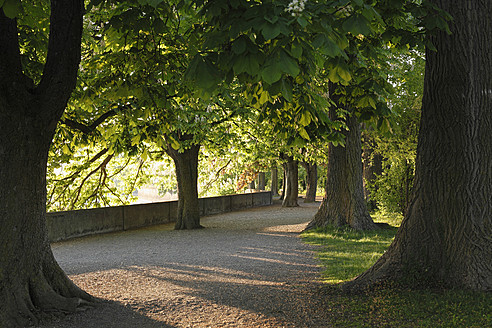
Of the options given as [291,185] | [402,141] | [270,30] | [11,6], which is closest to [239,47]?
[270,30]

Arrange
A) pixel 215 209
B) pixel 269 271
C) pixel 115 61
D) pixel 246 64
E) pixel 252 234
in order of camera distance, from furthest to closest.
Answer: pixel 215 209 → pixel 252 234 → pixel 269 271 → pixel 115 61 → pixel 246 64

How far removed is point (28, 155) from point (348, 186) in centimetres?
1201

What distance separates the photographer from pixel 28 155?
6008 mm

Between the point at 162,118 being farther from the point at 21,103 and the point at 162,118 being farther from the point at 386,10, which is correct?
the point at 386,10

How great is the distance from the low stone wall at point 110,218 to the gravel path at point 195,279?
0.70 metres

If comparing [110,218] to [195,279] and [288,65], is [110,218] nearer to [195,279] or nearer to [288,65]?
[195,279]

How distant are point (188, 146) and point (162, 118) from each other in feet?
29.9

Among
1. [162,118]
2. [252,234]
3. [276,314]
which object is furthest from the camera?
[252,234]

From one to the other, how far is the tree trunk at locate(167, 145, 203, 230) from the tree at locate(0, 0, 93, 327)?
40.3ft

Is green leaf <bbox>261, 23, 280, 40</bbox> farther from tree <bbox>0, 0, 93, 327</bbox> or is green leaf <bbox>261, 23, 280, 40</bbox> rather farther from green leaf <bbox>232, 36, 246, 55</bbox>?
tree <bbox>0, 0, 93, 327</bbox>

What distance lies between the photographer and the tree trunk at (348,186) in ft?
52.9

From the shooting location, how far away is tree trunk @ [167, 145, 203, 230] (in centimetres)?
1867

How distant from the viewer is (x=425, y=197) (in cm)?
655

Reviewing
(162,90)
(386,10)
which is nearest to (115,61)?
(162,90)
